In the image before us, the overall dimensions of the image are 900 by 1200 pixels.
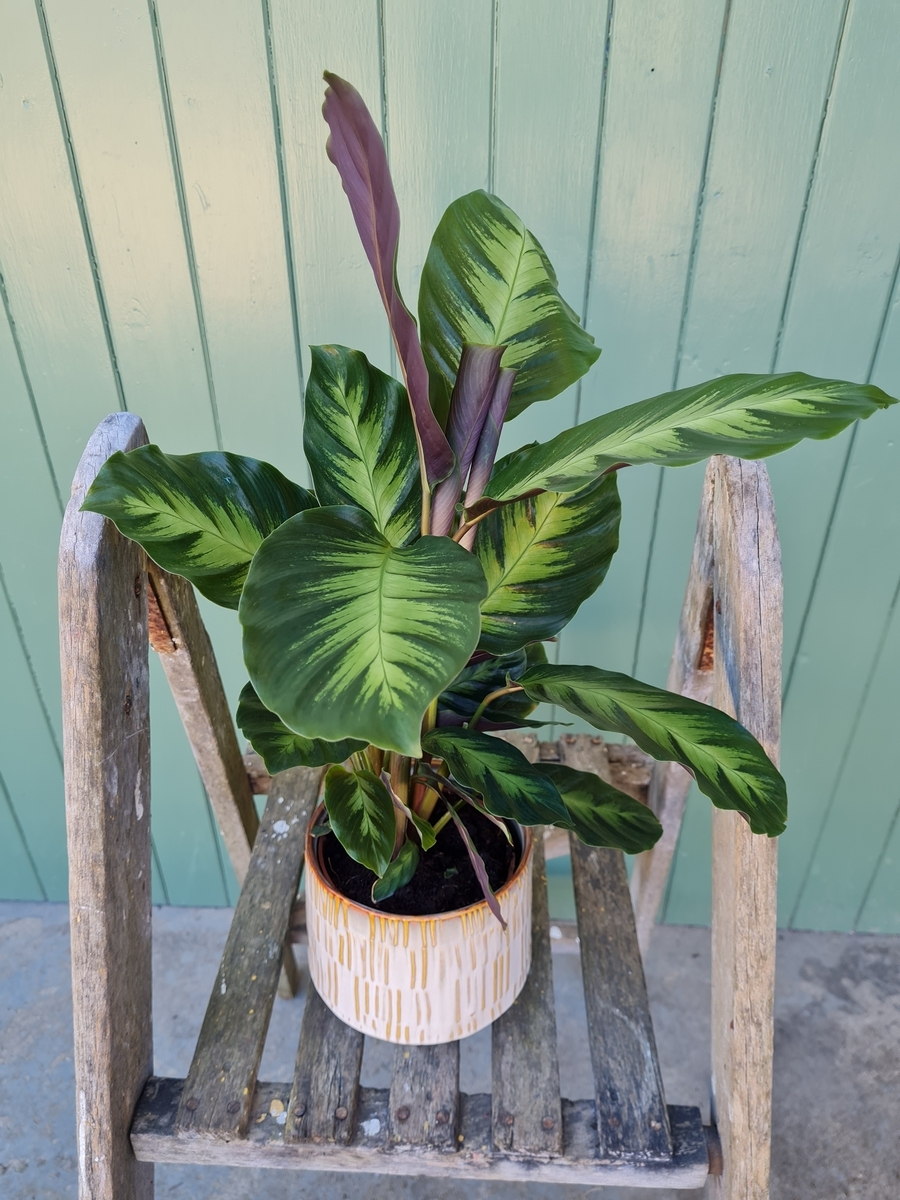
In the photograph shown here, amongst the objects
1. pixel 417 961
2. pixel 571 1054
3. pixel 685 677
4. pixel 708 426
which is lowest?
pixel 571 1054

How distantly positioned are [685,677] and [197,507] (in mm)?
588

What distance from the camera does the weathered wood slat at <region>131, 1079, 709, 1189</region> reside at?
73cm

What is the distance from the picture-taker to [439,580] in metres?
0.53

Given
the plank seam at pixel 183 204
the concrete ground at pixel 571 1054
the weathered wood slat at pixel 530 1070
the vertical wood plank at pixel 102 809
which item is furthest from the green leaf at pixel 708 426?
the concrete ground at pixel 571 1054

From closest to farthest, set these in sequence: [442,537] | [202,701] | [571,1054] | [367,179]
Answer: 1. [367,179]
2. [442,537]
3. [202,701]
4. [571,1054]

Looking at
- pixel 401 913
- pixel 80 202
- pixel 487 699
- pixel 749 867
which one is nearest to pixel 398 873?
pixel 401 913

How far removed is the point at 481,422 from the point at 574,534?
175 millimetres

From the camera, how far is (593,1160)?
2.37 feet

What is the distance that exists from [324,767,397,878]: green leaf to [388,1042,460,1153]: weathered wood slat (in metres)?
0.24

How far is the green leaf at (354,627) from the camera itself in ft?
1.46

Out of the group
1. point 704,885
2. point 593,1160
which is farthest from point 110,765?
point 704,885

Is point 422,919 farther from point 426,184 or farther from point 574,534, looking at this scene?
point 426,184

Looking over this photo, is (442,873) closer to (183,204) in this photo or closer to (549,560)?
(549,560)

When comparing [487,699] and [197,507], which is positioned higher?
[197,507]
